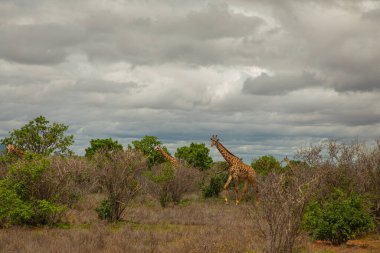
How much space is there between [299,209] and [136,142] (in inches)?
1448

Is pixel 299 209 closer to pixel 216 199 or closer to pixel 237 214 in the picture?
pixel 237 214

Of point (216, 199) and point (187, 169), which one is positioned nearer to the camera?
point (187, 169)

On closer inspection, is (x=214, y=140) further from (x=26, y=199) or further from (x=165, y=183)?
(x=26, y=199)

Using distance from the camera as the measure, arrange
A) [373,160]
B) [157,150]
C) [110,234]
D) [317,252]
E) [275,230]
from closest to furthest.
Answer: [275,230], [317,252], [110,234], [373,160], [157,150]

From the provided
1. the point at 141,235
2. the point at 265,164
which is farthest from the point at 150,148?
the point at 141,235

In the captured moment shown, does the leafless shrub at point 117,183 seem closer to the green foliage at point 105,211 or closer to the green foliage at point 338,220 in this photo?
the green foliage at point 105,211

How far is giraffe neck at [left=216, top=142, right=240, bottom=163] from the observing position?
97.7 ft

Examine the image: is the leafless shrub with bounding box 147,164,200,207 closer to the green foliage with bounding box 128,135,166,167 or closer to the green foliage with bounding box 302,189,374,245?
the green foliage with bounding box 302,189,374,245

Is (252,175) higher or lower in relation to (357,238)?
higher

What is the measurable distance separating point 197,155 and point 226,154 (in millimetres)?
13765

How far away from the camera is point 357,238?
17578 millimetres

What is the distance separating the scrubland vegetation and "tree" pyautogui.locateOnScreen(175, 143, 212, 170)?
55.3ft

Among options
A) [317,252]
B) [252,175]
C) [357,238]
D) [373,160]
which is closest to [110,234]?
[317,252]

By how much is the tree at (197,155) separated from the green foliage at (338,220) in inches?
1038
